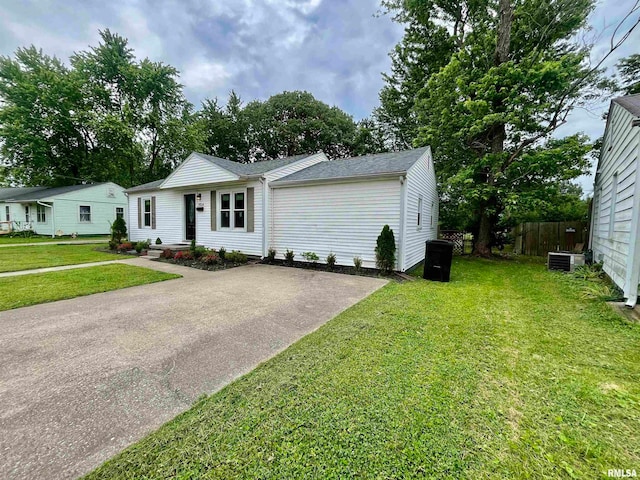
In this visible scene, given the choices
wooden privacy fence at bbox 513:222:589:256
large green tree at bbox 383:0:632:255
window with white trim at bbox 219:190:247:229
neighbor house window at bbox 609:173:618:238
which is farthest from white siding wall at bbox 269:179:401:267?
wooden privacy fence at bbox 513:222:589:256

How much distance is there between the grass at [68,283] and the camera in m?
4.88

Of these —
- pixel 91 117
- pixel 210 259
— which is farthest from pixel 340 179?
pixel 91 117

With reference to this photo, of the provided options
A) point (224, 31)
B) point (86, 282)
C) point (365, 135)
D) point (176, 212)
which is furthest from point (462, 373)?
point (365, 135)

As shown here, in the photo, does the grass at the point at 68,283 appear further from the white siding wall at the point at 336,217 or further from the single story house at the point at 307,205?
the white siding wall at the point at 336,217

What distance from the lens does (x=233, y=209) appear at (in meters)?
10.1

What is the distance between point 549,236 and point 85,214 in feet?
95.6

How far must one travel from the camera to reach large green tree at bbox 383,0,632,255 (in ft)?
29.5

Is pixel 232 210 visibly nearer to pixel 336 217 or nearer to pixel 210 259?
pixel 210 259

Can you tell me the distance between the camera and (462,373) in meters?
2.55

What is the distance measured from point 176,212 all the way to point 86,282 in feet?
21.3

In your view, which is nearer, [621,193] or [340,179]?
[621,193]

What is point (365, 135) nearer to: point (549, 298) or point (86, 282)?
point (549, 298)

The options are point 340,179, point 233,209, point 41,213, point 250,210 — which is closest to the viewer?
point 340,179

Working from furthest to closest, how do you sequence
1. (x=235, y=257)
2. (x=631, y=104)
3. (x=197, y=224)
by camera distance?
1. (x=197, y=224)
2. (x=235, y=257)
3. (x=631, y=104)
